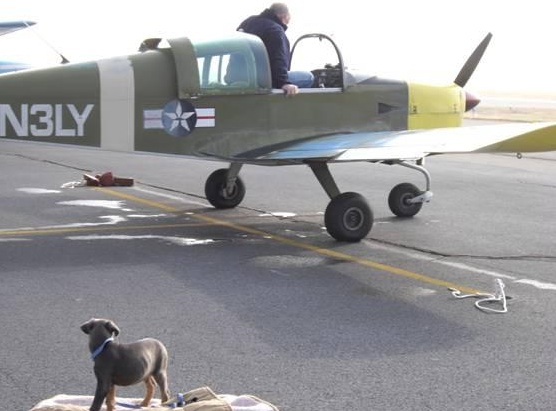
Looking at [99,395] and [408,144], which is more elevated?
[408,144]

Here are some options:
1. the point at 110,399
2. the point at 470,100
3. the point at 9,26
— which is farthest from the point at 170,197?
the point at 9,26

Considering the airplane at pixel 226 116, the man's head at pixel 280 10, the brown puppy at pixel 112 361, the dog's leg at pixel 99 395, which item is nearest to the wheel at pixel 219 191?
the airplane at pixel 226 116

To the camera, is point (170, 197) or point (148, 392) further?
point (170, 197)

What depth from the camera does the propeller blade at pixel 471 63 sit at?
A: 1122 centimetres

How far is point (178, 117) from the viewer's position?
891 centimetres

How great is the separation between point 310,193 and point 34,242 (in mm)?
5126

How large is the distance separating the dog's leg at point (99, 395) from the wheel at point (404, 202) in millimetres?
7061

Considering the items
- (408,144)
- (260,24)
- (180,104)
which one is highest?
(260,24)

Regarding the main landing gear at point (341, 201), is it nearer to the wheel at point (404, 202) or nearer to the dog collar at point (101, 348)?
the wheel at point (404, 202)

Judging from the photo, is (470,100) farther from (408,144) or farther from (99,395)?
(99,395)

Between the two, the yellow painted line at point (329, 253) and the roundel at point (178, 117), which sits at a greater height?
the roundel at point (178, 117)

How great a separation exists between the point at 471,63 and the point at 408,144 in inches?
121

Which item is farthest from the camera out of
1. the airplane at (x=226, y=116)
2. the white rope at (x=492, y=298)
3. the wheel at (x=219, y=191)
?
the wheel at (x=219, y=191)

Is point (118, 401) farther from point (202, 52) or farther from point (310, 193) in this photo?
point (310, 193)
